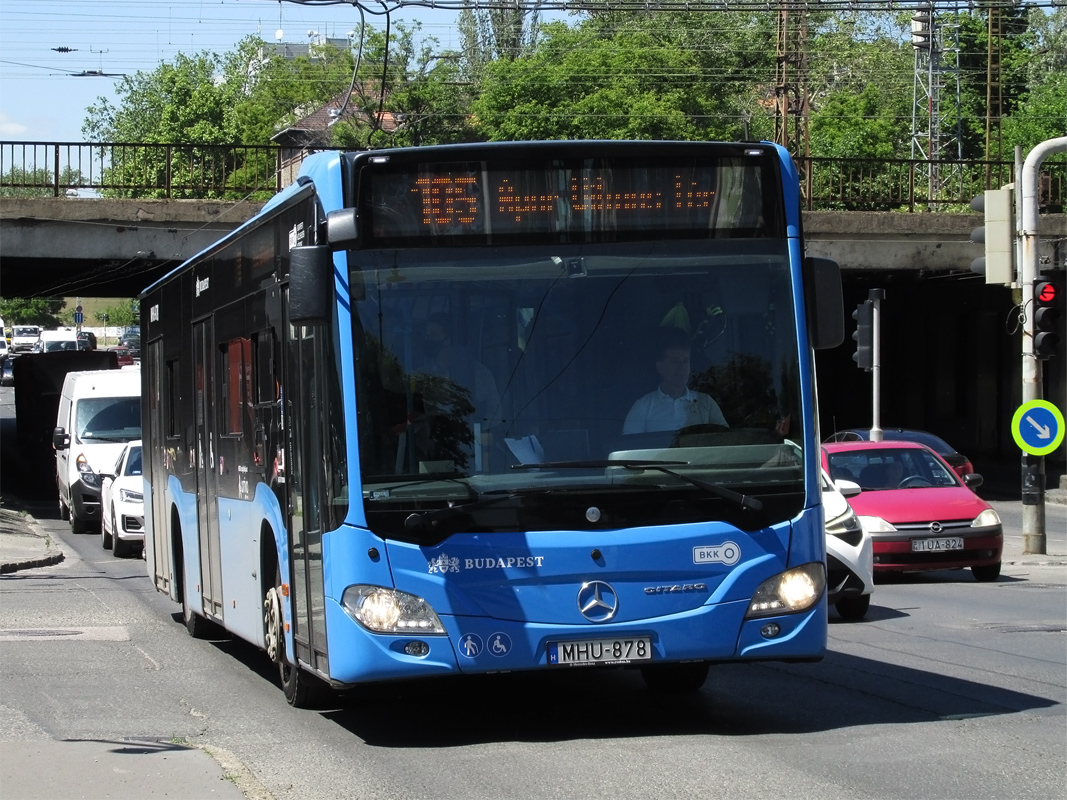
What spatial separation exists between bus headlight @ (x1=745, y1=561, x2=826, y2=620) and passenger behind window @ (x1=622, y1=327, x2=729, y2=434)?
772 millimetres

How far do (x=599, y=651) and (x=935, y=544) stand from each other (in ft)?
32.6

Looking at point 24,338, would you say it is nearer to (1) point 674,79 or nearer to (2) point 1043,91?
(1) point 674,79

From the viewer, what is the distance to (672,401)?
7430 millimetres

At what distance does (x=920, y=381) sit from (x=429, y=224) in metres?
46.3

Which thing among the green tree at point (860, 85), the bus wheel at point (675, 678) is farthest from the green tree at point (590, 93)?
the bus wheel at point (675, 678)

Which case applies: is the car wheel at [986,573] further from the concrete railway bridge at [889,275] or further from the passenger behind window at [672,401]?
the passenger behind window at [672,401]


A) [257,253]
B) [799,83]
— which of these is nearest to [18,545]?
[257,253]

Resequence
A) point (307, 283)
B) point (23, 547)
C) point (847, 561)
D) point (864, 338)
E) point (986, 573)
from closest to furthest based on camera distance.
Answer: point (307, 283) < point (847, 561) < point (986, 573) < point (23, 547) < point (864, 338)

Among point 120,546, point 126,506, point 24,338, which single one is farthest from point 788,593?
point 24,338

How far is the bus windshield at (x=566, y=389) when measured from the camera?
7.29 metres

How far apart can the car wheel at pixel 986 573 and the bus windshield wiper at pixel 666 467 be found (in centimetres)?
1031

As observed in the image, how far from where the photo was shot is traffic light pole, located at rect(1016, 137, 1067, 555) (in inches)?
768

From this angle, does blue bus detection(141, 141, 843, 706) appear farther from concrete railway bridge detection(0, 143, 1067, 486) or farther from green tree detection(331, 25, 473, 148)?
green tree detection(331, 25, 473, 148)

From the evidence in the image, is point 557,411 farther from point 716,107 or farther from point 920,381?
point 716,107
